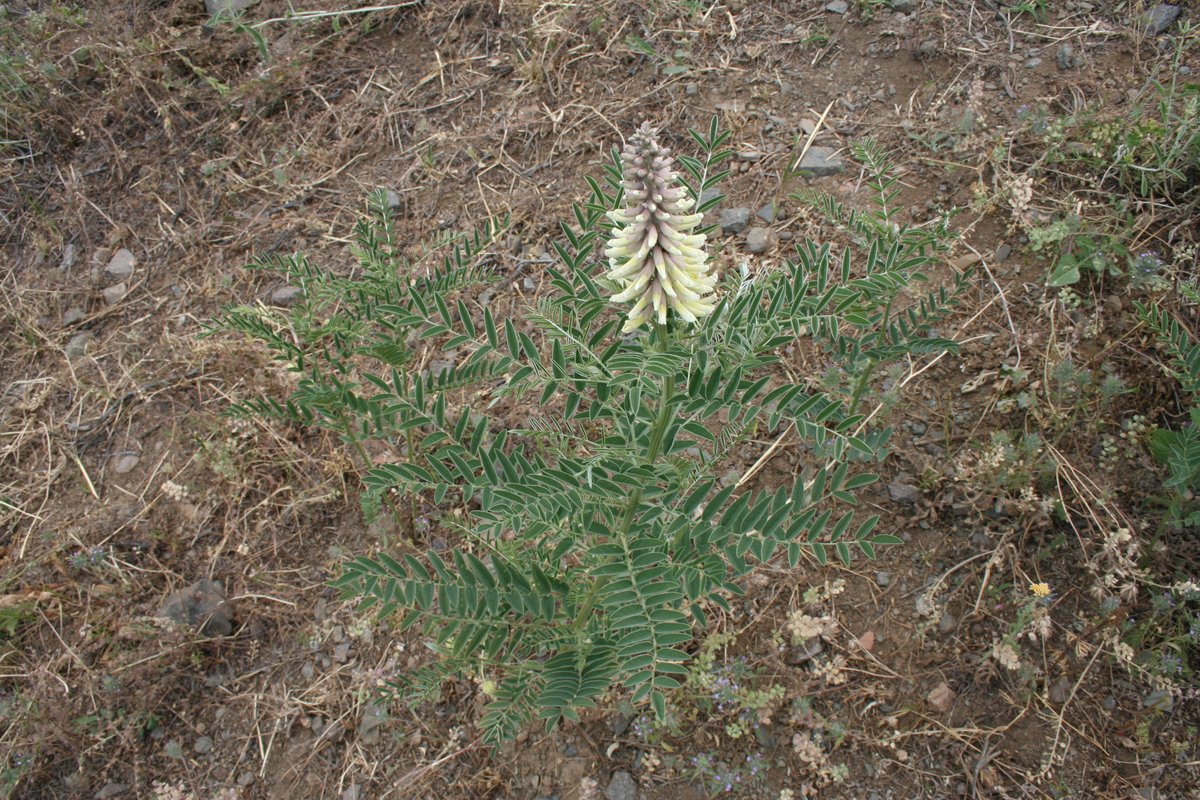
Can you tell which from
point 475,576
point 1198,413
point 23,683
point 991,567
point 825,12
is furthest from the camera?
point 825,12

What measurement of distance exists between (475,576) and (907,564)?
5.29 ft

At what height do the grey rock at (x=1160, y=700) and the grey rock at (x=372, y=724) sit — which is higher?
the grey rock at (x=1160, y=700)

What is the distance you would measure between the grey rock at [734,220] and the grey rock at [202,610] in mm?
2675

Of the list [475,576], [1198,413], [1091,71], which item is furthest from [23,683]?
[1091,71]

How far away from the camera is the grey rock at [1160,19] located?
11.9 feet

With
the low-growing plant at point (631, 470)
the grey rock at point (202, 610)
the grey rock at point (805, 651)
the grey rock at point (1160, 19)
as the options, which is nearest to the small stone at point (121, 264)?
the grey rock at point (202, 610)

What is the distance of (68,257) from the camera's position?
175 inches

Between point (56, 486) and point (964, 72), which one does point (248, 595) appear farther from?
point (964, 72)

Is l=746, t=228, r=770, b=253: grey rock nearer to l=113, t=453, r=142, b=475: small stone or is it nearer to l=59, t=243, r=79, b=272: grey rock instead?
l=113, t=453, r=142, b=475: small stone

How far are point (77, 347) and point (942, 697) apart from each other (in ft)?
13.9

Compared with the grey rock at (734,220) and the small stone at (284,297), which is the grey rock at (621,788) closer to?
the grey rock at (734,220)

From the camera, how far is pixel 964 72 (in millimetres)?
3824

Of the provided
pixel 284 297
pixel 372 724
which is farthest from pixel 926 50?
pixel 372 724

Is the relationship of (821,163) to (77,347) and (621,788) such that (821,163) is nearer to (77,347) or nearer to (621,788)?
(621,788)
